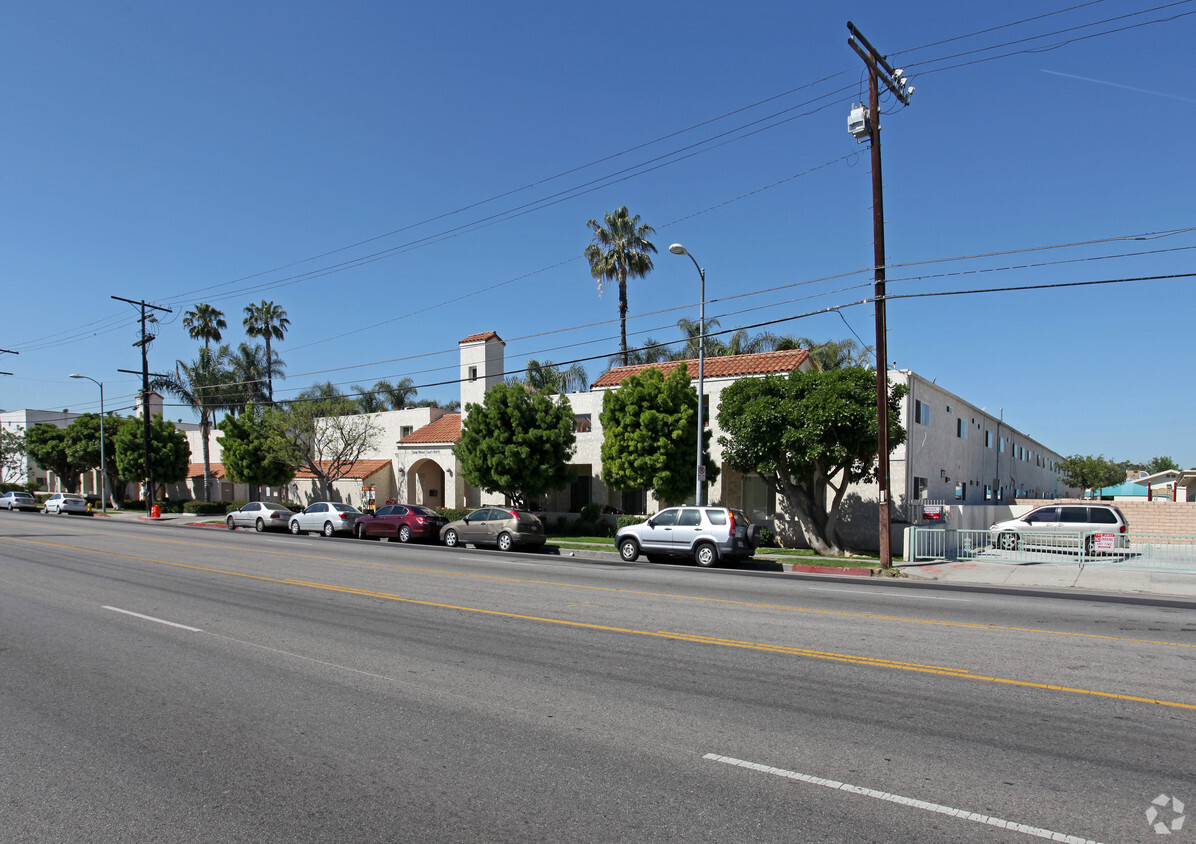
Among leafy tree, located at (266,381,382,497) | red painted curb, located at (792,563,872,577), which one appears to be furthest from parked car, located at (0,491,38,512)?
red painted curb, located at (792,563,872,577)

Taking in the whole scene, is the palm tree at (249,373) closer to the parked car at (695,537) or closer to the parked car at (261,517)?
the parked car at (261,517)

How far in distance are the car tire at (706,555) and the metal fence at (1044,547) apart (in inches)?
221

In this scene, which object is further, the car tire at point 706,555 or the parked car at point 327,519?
the parked car at point 327,519

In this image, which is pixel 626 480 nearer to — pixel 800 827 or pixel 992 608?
pixel 992 608

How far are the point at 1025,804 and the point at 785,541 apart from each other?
22.5 metres

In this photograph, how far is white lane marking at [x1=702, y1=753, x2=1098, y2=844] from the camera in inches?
155

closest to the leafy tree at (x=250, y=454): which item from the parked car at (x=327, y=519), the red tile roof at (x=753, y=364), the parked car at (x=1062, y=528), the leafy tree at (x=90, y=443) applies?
the parked car at (x=327, y=519)

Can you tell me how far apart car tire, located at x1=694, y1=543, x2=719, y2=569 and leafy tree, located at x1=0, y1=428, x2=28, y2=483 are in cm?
6934

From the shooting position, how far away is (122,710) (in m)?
6.16

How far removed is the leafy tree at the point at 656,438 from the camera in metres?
26.0

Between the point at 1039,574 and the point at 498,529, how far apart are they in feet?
51.4

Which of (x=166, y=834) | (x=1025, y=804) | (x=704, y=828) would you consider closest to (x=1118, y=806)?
(x=1025, y=804)

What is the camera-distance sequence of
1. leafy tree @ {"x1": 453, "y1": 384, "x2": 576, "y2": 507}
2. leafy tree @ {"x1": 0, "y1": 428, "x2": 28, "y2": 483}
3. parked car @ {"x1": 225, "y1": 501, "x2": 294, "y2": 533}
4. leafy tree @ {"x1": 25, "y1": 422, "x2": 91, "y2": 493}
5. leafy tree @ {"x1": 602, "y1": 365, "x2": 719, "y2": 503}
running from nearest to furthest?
leafy tree @ {"x1": 602, "y1": 365, "x2": 719, "y2": 503} → leafy tree @ {"x1": 453, "y1": 384, "x2": 576, "y2": 507} → parked car @ {"x1": 225, "y1": 501, "x2": 294, "y2": 533} → leafy tree @ {"x1": 25, "y1": 422, "x2": 91, "y2": 493} → leafy tree @ {"x1": 0, "y1": 428, "x2": 28, "y2": 483}

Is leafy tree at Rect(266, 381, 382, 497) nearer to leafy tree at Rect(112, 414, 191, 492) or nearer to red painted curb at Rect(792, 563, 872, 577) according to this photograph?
leafy tree at Rect(112, 414, 191, 492)
